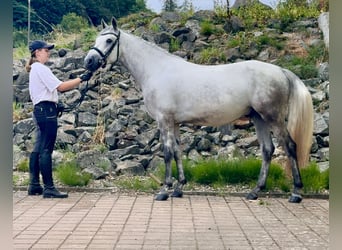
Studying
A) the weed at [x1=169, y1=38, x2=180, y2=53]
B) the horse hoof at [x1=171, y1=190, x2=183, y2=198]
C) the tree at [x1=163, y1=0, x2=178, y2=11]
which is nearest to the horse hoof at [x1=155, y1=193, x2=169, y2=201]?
the horse hoof at [x1=171, y1=190, x2=183, y2=198]

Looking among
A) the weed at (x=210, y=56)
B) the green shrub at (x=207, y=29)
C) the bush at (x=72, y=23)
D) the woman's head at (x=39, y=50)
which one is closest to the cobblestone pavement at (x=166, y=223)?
the woman's head at (x=39, y=50)

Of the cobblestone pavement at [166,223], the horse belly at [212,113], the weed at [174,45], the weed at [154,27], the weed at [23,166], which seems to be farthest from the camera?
the weed at [154,27]

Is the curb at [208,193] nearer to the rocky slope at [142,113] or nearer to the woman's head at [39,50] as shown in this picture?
the rocky slope at [142,113]

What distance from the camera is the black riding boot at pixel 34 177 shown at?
527 centimetres

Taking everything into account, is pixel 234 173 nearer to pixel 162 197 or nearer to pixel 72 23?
pixel 162 197

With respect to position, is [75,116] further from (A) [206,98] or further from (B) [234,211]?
(B) [234,211]

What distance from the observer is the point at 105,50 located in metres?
5.21

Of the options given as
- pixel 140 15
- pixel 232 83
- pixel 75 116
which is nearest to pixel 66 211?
pixel 232 83

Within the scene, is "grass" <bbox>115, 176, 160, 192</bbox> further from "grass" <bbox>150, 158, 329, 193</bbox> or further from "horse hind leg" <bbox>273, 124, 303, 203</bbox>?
"horse hind leg" <bbox>273, 124, 303, 203</bbox>

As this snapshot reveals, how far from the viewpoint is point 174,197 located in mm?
5180

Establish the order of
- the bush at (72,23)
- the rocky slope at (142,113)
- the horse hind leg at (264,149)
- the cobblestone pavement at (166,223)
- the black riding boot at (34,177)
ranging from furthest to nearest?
1. the bush at (72,23)
2. the rocky slope at (142,113)
3. the black riding boot at (34,177)
4. the horse hind leg at (264,149)
5. the cobblestone pavement at (166,223)

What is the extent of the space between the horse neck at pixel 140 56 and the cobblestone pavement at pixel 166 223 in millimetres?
1252

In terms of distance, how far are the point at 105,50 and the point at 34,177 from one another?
1.43 metres

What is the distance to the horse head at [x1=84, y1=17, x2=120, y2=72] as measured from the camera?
5152mm
